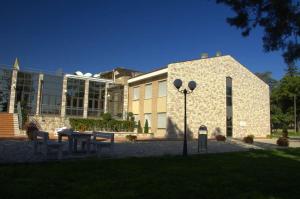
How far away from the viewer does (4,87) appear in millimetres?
31469

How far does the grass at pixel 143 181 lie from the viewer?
608cm

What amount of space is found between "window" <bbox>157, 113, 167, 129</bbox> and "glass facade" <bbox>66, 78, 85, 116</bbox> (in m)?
9.27

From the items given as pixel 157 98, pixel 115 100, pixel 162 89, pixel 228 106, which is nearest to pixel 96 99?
pixel 115 100

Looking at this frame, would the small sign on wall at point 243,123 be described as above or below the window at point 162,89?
below

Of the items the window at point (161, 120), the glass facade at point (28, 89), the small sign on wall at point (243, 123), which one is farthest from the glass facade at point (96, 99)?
the small sign on wall at point (243, 123)

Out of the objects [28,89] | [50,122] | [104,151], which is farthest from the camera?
[28,89]

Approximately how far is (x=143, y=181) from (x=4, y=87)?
93.6 feet

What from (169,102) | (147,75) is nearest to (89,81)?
(147,75)

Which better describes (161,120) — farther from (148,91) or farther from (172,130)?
(148,91)

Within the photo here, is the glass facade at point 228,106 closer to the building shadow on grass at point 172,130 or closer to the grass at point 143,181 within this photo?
the building shadow on grass at point 172,130

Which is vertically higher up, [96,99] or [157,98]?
[96,99]

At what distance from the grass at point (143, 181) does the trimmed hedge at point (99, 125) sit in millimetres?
21542

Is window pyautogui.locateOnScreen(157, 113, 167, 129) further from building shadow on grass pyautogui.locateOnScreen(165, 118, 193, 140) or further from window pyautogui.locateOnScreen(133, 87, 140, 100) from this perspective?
window pyautogui.locateOnScreen(133, 87, 140, 100)

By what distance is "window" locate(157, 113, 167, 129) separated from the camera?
31.2 meters
